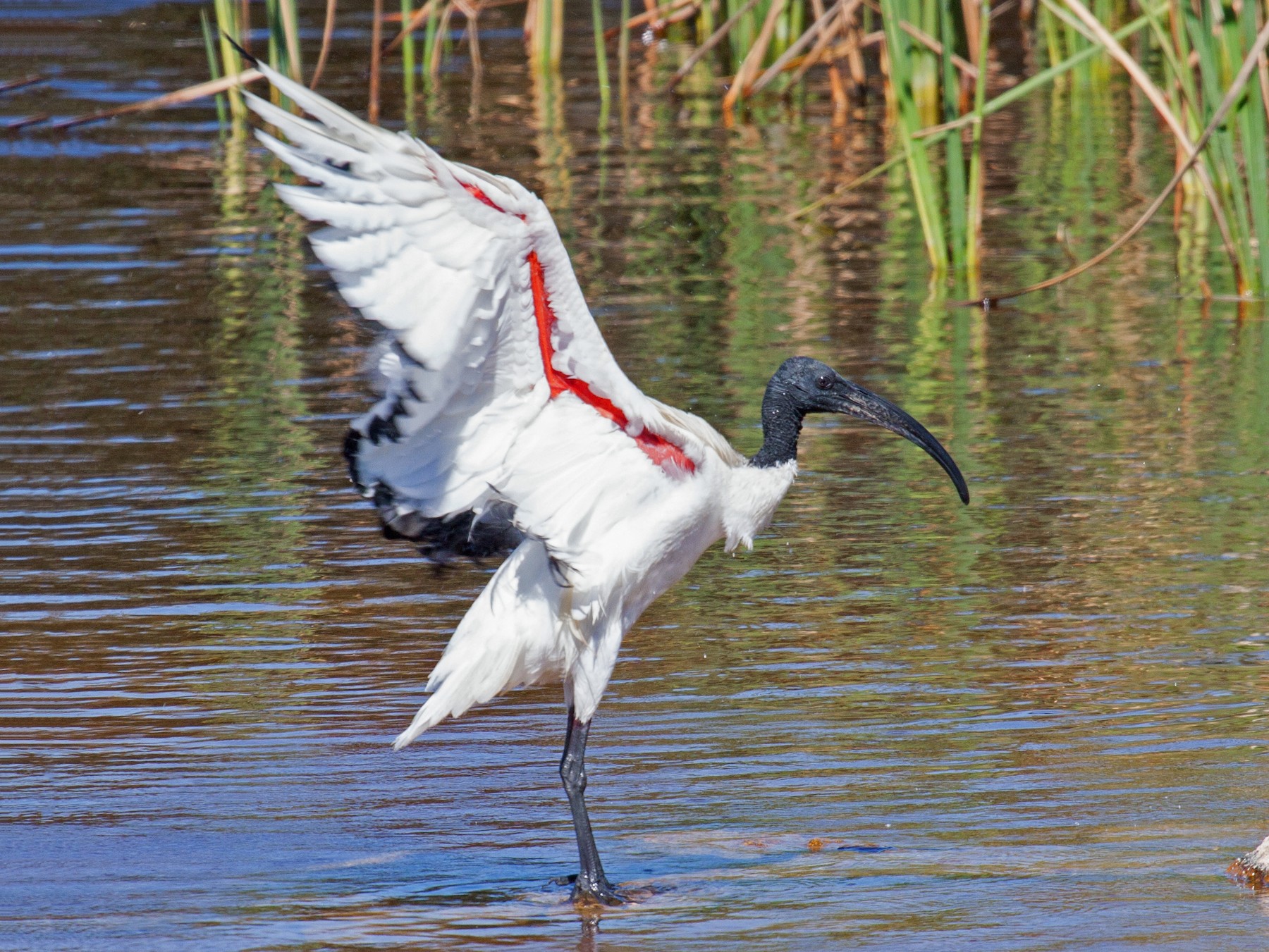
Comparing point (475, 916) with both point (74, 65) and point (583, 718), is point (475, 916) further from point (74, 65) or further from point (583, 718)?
point (74, 65)

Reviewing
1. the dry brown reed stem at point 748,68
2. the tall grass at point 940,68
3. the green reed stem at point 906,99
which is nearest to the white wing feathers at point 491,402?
the tall grass at point 940,68

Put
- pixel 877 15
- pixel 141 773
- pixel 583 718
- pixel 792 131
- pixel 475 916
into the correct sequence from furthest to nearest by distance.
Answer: pixel 877 15 → pixel 792 131 → pixel 141 773 → pixel 583 718 → pixel 475 916

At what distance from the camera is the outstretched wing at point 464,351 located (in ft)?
14.4

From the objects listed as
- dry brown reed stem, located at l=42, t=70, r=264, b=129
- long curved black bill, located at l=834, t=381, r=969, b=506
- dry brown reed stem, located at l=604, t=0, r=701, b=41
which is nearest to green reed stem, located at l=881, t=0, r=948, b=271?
dry brown reed stem, located at l=42, t=70, r=264, b=129

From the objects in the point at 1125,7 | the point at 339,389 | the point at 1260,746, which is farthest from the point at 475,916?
the point at 1125,7

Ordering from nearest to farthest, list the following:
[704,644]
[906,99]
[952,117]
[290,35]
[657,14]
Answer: [704,644] < [906,99] < [952,117] < [290,35] < [657,14]

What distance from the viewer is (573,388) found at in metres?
4.74

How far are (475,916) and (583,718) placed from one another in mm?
642

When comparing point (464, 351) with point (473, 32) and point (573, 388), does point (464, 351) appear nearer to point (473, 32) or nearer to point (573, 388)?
point (573, 388)

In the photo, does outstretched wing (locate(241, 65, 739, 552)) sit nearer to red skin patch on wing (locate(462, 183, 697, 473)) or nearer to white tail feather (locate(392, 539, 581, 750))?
red skin patch on wing (locate(462, 183, 697, 473))

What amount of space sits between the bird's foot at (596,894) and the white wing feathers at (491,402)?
486 millimetres

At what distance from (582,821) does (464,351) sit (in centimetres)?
116

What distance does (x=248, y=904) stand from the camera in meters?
4.70

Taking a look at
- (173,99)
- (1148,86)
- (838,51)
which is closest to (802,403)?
(1148,86)
